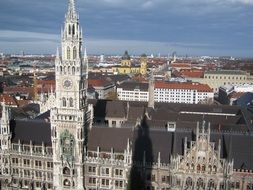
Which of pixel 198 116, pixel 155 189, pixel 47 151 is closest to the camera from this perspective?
pixel 155 189

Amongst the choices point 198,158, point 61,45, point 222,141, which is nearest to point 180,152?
point 198,158

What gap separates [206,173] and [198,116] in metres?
41.8

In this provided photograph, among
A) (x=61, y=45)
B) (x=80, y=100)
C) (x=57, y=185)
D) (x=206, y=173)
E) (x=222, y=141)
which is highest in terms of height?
(x=61, y=45)

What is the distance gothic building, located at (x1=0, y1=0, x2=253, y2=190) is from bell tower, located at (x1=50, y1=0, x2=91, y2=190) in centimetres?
18

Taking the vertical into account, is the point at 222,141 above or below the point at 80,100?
below

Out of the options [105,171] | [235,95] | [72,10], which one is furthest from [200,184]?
[235,95]

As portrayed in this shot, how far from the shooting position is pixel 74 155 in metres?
77.6

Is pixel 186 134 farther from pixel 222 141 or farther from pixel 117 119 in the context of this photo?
pixel 117 119

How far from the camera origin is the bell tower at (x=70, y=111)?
7544cm

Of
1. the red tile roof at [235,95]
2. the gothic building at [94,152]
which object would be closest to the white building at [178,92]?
the red tile roof at [235,95]

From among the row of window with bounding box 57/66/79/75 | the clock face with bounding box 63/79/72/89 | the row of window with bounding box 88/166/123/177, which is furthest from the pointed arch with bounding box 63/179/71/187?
the row of window with bounding box 57/66/79/75

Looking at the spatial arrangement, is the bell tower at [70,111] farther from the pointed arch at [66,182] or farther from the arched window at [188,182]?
the arched window at [188,182]

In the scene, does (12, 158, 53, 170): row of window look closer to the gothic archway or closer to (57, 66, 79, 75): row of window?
(57, 66, 79, 75): row of window

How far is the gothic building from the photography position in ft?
232
